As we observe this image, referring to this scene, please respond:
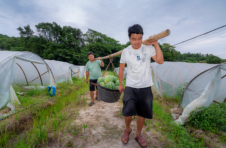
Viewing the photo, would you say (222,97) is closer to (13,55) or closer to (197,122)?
(197,122)

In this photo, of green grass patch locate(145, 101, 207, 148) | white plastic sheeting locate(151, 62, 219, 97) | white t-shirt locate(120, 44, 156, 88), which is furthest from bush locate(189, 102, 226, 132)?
white plastic sheeting locate(151, 62, 219, 97)

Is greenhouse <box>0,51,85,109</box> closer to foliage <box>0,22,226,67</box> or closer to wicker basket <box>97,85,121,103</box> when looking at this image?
wicker basket <box>97,85,121,103</box>

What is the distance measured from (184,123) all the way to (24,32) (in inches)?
1747

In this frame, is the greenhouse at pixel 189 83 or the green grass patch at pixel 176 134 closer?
the green grass patch at pixel 176 134

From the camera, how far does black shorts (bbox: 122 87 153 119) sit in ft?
6.86

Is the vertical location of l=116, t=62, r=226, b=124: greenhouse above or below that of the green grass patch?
above

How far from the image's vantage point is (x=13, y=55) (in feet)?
16.3

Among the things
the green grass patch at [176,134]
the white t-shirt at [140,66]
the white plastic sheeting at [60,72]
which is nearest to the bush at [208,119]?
the green grass patch at [176,134]

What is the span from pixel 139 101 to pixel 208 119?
2.50 meters

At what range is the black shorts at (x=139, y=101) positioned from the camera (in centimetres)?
209

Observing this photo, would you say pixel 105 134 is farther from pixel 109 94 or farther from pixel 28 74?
pixel 28 74

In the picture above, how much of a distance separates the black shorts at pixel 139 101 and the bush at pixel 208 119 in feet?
6.78

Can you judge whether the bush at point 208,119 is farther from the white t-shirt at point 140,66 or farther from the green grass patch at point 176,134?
the white t-shirt at point 140,66

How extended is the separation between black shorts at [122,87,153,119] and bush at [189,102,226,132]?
2.07 m
